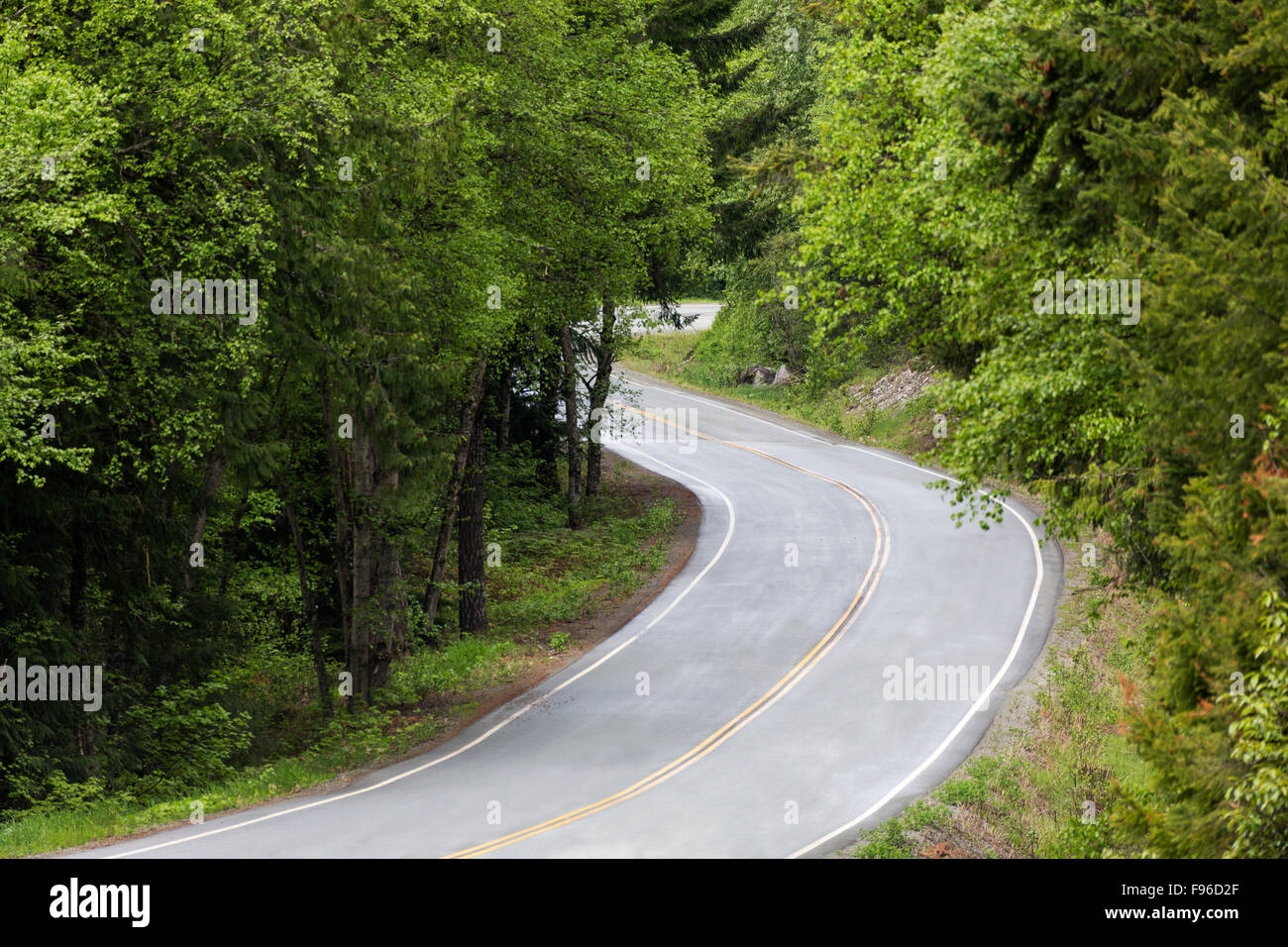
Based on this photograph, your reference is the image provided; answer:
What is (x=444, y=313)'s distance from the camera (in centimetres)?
1986

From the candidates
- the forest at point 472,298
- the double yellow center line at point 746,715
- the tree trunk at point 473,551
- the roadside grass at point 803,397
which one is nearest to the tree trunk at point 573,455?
the roadside grass at point 803,397

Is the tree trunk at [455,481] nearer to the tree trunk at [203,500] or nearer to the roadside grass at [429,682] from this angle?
the roadside grass at [429,682]

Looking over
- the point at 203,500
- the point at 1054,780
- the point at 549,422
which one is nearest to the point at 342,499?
the point at 203,500

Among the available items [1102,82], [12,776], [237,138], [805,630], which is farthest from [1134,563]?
[12,776]

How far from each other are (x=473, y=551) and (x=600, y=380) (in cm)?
1059

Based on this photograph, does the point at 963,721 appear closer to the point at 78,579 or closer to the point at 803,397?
the point at 78,579

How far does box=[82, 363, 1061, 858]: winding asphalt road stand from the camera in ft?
48.5

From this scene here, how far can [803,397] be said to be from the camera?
51.8m

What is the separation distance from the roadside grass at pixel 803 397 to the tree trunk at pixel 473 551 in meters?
9.61

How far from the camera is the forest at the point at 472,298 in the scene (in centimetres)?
994

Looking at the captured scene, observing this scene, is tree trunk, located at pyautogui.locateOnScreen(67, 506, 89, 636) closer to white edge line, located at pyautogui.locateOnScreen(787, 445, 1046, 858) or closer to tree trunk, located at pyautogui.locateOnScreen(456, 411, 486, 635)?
tree trunk, located at pyautogui.locateOnScreen(456, 411, 486, 635)

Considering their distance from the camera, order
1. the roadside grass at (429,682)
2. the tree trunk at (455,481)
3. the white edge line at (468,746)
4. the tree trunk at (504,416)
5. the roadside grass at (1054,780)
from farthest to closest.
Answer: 1. the tree trunk at (504,416)
2. the tree trunk at (455,481)
3. the roadside grass at (429,682)
4. the roadside grass at (1054,780)
5. the white edge line at (468,746)
